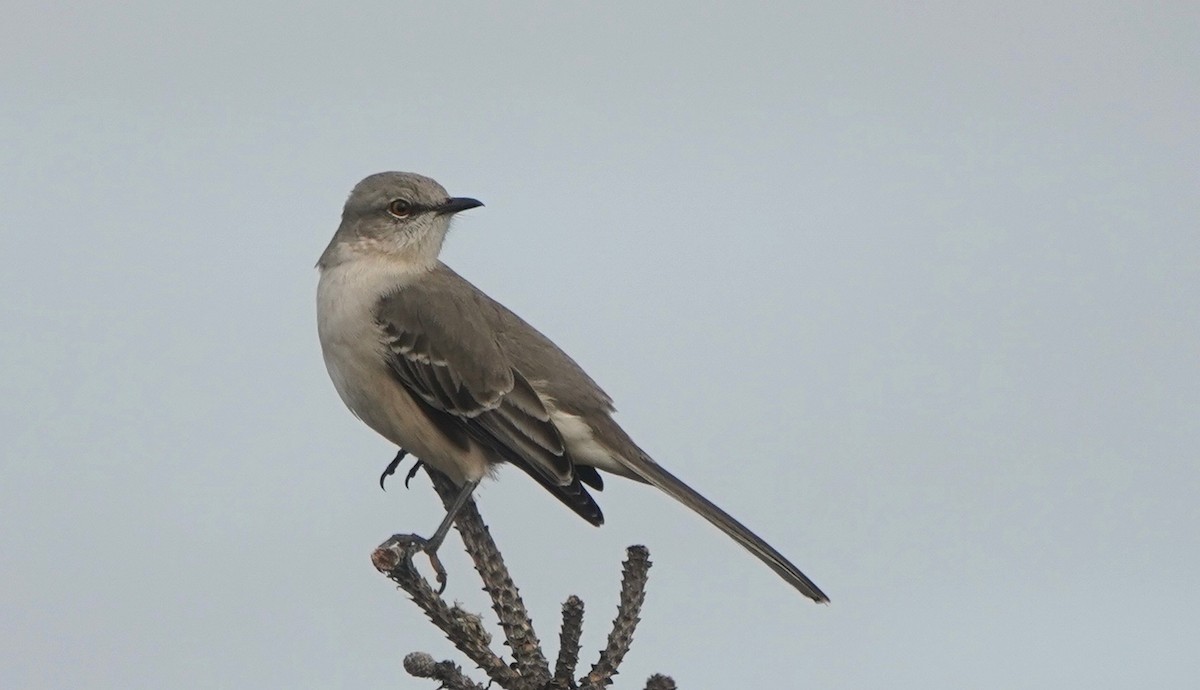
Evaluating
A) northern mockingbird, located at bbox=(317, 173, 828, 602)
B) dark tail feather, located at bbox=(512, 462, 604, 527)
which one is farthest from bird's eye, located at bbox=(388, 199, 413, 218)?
dark tail feather, located at bbox=(512, 462, 604, 527)

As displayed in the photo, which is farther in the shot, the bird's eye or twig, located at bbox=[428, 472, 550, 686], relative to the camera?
the bird's eye

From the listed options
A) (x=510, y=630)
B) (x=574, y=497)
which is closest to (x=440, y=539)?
(x=574, y=497)

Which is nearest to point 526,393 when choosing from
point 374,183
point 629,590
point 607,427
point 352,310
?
point 607,427

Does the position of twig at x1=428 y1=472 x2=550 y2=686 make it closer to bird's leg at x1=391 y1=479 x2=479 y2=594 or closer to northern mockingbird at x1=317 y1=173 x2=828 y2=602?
bird's leg at x1=391 y1=479 x2=479 y2=594

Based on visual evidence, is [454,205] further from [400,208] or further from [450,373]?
[450,373]

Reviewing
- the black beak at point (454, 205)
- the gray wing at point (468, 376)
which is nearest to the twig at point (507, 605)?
the gray wing at point (468, 376)
